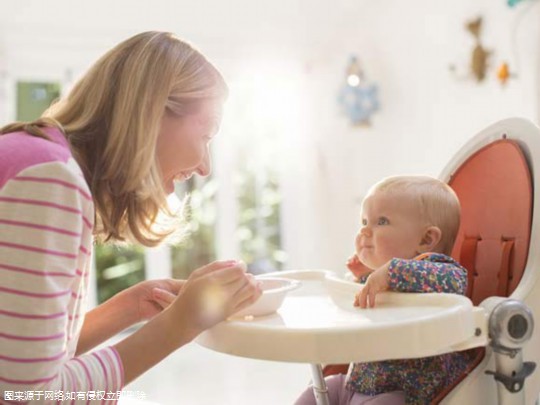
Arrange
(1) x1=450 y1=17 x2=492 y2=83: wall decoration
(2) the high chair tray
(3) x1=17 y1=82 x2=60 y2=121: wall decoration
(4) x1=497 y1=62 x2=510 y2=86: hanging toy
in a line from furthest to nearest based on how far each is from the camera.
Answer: (3) x1=17 y1=82 x2=60 y2=121: wall decoration < (1) x1=450 y1=17 x2=492 y2=83: wall decoration < (4) x1=497 y1=62 x2=510 y2=86: hanging toy < (2) the high chair tray

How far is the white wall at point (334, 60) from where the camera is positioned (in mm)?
3205

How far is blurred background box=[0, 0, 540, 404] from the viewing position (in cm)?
315

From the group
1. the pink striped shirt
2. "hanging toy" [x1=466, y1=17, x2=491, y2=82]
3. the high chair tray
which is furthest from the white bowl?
"hanging toy" [x1=466, y1=17, x2=491, y2=82]

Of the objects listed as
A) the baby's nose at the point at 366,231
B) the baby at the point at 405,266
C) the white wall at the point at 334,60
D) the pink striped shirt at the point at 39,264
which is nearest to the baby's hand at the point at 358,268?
the baby at the point at 405,266

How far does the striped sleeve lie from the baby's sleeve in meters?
0.52

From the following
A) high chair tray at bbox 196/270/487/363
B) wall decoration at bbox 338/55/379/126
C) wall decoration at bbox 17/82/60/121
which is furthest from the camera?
wall decoration at bbox 338/55/379/126

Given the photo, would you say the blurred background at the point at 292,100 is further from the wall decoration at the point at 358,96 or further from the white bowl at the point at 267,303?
the white bowl at the point at 267,303

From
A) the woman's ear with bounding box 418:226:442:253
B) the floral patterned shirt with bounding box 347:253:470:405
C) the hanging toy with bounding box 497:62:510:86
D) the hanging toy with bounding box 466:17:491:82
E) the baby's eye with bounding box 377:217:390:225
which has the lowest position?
the floral patterned shirt with bounding box 347:253:470:405

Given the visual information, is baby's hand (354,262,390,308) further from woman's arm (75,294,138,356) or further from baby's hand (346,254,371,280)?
woman's arm (75,294,138,356)

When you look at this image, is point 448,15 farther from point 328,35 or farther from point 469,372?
point 469,372

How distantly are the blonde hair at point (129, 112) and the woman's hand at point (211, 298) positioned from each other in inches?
8.4

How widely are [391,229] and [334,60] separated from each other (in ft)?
10.7

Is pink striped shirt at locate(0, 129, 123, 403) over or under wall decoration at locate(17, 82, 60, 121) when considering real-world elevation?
under

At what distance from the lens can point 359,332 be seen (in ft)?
2.87
